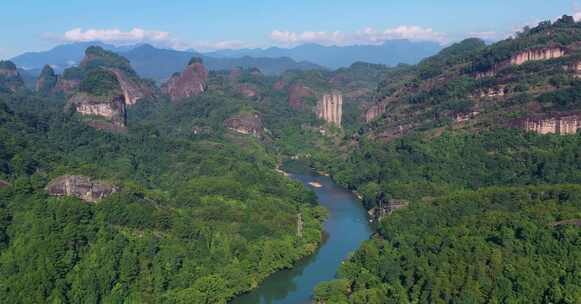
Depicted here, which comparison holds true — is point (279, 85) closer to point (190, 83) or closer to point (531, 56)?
point (190, 83)

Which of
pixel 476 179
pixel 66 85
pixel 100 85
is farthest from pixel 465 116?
pixel 66 85

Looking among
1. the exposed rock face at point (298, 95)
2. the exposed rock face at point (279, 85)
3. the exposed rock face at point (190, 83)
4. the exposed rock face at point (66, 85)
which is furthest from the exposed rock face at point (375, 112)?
the exposed rock face at point (66, 85)

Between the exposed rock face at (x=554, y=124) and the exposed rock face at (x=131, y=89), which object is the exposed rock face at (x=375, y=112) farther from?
the exposed rock face at (x=131, y=89)

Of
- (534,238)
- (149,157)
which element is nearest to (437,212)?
(534,238)

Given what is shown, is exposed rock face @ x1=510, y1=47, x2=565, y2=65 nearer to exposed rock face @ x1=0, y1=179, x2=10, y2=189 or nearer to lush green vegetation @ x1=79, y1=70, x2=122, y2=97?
lush green vegetation @ x1=79, y1=70, x2=122, y2=97

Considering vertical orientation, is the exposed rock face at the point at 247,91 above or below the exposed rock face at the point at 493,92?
below

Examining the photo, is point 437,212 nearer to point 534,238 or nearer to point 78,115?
point 534,238
